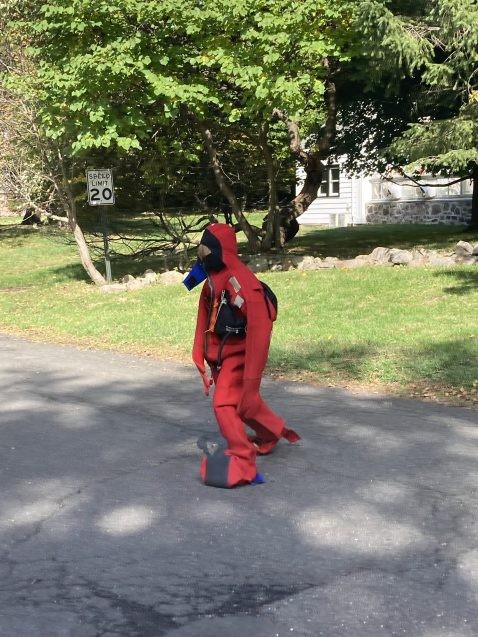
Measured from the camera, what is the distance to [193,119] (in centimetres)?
2122

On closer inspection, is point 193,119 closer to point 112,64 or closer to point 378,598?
point 112,64

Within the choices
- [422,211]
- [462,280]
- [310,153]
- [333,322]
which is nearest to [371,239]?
[310,153]

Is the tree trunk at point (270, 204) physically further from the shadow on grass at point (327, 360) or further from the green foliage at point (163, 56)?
the shadow on grass at point (327, 360)

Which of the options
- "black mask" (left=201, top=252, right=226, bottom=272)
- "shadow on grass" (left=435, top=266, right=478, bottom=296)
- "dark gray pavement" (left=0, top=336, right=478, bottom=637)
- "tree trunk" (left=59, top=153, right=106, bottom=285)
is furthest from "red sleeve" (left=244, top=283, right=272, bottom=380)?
"tree trunk" (left=59, top=153, right=106, bottom=285)

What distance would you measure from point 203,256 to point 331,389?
3563mm

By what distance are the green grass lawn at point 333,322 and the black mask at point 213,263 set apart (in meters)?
3.50

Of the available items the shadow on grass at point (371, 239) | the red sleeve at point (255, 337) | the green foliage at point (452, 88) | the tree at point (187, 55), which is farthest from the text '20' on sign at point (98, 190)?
the red sleeve at point (255, 337)

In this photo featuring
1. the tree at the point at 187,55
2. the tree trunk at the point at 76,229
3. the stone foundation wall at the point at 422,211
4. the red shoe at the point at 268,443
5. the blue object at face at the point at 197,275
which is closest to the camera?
the blue object at face at the point at 197,275

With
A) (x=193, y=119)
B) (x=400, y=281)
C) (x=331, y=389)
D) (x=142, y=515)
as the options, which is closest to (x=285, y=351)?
(x=331, y=389)

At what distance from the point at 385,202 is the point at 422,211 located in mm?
2094

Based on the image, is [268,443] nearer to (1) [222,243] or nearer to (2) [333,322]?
(1) [222,243]

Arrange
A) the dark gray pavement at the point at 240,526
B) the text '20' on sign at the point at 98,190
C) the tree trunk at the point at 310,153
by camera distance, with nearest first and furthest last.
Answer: the dark gray pavement at the point at 240,526, the text '20' on sign at the point at 98,190, the tree trunk at the point at 310,153

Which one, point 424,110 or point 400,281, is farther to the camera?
point 424,110

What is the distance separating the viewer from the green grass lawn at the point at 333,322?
1007cm
